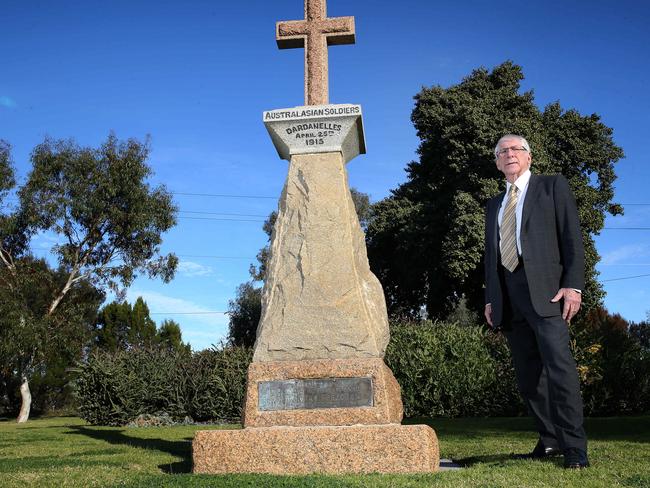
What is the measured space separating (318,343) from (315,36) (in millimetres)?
3446

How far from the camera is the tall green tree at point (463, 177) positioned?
2212 centimetres

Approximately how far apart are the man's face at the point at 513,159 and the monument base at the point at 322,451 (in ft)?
7.00

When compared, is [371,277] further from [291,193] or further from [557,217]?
[557,217]

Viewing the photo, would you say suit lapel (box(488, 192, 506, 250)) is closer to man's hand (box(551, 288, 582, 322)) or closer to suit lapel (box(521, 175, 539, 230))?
suit lapel (box(521, 175, 539, 230))

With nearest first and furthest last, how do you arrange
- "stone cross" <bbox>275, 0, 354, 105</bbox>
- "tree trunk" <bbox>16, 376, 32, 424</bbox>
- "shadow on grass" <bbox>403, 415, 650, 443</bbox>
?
"stone cross" <bbox>275, 0, 354, 105</bbox>, "shadow on grass" <bbox>403, 415, 650, 443</bbox>, "tree trunk" <bbox>16, 376, 32, 424</bbox>

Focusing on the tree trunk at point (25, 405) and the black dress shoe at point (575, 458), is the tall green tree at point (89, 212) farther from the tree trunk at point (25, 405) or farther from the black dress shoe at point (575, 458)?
the black dress shoe at point (575, 458)

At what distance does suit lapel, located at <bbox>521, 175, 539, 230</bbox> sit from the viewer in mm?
4402

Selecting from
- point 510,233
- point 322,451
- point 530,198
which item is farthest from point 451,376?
point 530,198

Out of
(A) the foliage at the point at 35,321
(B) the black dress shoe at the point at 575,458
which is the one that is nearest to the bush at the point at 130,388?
→ (A) the foliage at the point at 35,321

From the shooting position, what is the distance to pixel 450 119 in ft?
78.6

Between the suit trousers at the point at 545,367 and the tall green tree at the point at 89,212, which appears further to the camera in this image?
the tall green tree at the point at 89,212

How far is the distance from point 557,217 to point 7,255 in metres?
26.6

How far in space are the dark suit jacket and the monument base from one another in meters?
1.18

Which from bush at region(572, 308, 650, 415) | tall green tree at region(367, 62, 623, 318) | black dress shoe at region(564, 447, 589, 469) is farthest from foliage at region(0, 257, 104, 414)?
black dress shoe at region(564, 447, 589, 469)
